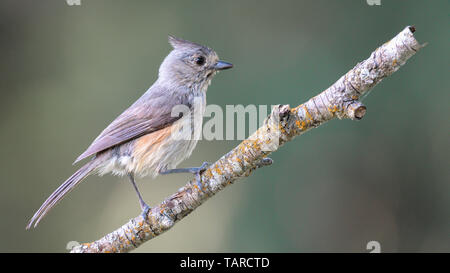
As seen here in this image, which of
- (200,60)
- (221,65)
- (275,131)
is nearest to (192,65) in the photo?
(200,60)

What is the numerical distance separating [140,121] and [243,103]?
1.60 meters

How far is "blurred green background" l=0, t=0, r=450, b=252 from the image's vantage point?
484cm

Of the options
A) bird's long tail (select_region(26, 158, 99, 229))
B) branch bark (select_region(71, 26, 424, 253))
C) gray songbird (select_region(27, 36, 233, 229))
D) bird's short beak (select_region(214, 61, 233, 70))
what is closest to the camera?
branch bark (select_region(71, 26, 424, 253))

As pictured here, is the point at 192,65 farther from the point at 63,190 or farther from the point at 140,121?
the point at 63,190

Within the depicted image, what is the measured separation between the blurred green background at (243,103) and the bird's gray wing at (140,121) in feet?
4.35

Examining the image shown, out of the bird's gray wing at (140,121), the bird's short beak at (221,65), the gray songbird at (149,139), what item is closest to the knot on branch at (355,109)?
the gray songbird at (149,139)

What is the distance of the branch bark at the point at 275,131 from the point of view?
2.38 m

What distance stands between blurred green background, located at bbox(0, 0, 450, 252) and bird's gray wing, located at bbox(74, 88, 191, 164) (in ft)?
4.35

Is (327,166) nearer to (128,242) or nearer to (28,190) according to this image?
(128,242)

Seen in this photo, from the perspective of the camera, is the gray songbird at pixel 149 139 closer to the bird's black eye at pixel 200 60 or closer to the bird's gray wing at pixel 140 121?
the bird's gray wing at pixel 140 121

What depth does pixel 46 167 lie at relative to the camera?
5.98m

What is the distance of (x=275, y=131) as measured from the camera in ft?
8.87

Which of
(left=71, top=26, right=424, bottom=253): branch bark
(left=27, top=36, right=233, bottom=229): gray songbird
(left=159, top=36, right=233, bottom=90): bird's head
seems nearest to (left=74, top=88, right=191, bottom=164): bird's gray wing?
(left=27, top=36, right=233, bottom=229): gray songbird

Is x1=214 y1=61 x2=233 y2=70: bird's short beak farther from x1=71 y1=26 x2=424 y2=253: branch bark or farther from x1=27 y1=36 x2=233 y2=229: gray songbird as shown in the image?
x1=71 y1=26 x2=424 y2=253: branch bark
